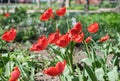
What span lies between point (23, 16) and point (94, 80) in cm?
943

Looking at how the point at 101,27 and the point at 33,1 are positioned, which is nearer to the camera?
the point at 101,27

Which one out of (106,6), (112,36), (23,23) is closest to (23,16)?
(23,23)

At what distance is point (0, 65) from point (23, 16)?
7831 millimetres

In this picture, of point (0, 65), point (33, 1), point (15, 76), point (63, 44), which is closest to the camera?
point (15, 76)

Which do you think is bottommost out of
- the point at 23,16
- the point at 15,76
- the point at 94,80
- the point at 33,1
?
the point at 33,1

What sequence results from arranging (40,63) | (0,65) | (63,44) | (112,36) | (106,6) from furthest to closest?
(106,6), (112,36), (40,63), (0,65), (63,44)

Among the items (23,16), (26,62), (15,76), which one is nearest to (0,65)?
(26,62)

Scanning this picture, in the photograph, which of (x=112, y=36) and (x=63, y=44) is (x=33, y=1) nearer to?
(x=112, y=36)

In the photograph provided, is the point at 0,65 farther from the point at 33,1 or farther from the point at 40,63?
the point at 33,1

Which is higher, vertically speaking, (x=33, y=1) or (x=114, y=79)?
(x=114, y=79)

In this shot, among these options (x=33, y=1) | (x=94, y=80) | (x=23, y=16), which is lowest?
(x=33, y=1)

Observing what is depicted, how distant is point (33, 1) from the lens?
167 ft

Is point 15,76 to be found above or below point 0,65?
above

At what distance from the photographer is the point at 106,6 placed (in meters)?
37.0
